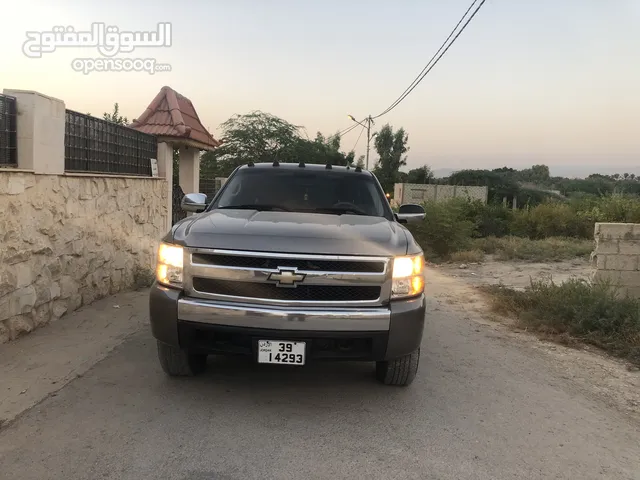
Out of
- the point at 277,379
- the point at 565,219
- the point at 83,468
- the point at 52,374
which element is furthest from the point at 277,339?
the point at 565,219

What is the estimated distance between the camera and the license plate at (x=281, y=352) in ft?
11.7

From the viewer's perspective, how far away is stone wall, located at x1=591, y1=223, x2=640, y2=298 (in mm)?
7246

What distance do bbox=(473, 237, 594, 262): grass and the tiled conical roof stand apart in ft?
26.3

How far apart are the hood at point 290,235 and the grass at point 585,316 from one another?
308 cm

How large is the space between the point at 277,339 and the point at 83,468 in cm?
133

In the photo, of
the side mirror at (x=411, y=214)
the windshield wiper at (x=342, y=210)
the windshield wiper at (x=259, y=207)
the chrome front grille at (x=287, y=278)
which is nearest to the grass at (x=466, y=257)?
the side mirror at (x=411, y=214)

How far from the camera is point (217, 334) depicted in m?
3.70

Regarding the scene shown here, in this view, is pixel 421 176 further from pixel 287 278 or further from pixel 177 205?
pixel 287 278

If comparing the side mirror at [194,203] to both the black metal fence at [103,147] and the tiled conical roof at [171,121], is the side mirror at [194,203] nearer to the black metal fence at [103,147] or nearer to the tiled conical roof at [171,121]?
the black metal fence at [103,147]

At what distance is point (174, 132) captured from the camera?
1066 centimetres

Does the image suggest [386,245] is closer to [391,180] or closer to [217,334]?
[217,334]

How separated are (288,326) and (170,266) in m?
0.97

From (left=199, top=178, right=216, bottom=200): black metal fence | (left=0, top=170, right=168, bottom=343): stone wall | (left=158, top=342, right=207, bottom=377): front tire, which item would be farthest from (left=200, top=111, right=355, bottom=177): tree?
(left=158, top=342, right=207, bottom=377): front tire

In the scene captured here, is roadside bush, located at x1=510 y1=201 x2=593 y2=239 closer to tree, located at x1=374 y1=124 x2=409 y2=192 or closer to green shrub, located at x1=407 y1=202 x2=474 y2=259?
green shrub, located at x1=407 y1=202 x2=474 y2=259
